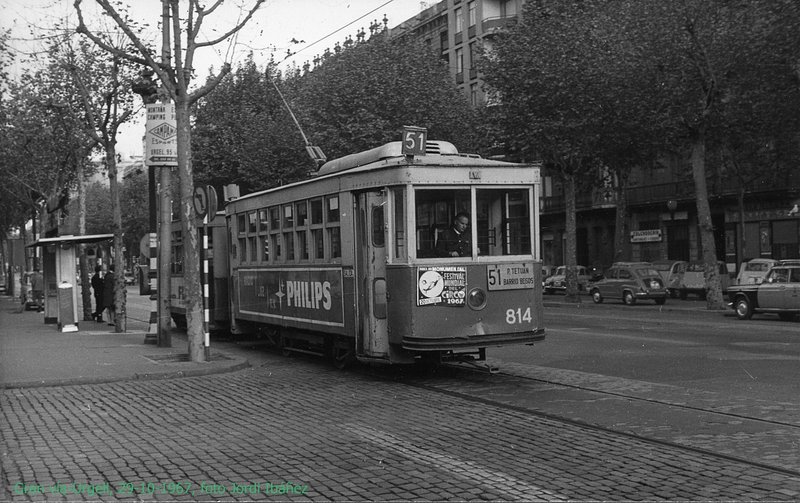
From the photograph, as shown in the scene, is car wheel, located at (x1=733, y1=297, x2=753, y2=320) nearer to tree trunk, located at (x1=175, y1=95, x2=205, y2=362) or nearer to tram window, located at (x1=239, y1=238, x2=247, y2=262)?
tram window, located at (x1=239, y1=238, x2=247, y2=262)

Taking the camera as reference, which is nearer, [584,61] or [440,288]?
[440,288]

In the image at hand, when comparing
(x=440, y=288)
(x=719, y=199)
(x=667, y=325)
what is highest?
(x=719, y=199)

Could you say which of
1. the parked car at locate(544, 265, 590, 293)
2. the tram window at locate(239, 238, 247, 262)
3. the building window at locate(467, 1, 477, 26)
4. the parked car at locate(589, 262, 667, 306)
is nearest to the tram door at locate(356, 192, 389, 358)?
the tram window at locate(239, 238, 247, 262)

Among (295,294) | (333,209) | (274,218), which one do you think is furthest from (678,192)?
(333,209)

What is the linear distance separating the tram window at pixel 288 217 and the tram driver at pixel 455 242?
147 inches

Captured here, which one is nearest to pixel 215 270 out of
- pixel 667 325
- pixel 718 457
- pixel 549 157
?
pixel 667 325

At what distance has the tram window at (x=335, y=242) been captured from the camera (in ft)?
43.4

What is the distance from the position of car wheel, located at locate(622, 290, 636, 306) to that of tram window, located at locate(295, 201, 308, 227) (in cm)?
2554

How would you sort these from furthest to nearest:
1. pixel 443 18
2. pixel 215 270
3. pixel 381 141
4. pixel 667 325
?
pixel 443 18 < pixel 381 141 < pixel 667 325 < pixel 215 270

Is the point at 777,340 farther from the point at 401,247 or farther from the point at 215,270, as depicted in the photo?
the point at 215,270

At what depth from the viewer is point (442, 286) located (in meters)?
11.9

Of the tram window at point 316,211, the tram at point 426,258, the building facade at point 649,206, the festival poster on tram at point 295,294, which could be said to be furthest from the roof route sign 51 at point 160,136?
the building facade at point 649,206

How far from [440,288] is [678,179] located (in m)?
41.7

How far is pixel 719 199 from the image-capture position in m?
47.9
